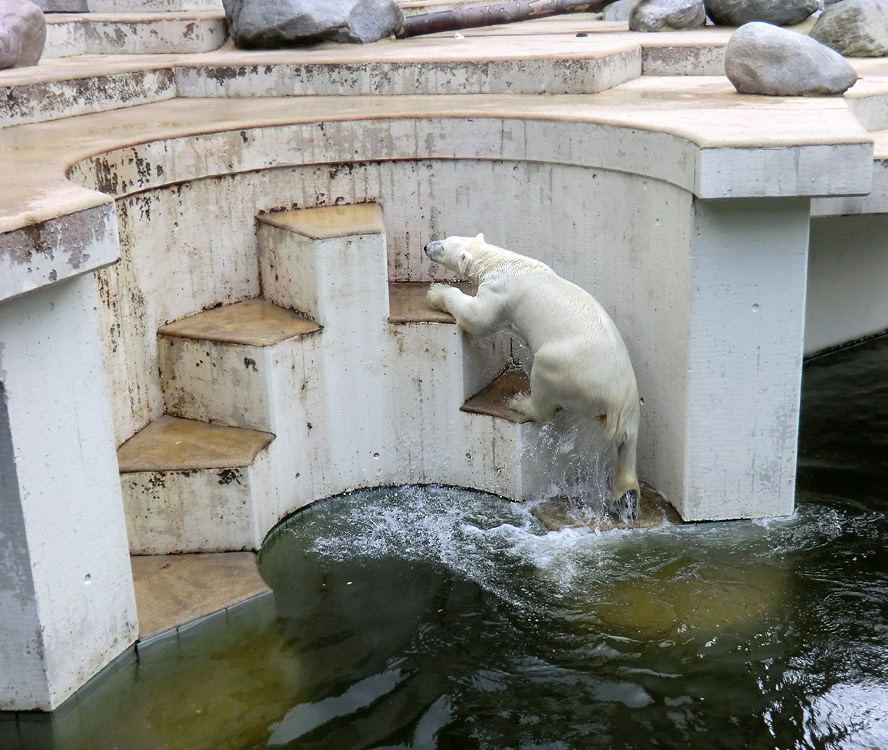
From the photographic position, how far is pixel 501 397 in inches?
266

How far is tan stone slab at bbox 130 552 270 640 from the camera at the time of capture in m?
5.36

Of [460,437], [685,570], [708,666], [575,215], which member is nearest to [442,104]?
[575,215]

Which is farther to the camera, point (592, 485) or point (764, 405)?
point (592, 485)

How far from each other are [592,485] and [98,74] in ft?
15.4

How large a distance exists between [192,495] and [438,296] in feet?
6.19

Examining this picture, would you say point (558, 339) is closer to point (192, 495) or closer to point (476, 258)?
point (476, 258)

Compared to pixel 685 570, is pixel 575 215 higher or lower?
higher

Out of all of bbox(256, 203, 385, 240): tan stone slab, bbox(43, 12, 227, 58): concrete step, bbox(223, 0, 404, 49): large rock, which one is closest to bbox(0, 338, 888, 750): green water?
bbox(256, 203, 385, 240): tan stone slab

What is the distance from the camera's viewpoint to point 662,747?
441 centimetres

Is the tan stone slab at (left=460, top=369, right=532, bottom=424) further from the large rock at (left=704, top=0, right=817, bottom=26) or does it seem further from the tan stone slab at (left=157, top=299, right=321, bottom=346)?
the large rock at (left=704, top=0, right=817, bottom=26)

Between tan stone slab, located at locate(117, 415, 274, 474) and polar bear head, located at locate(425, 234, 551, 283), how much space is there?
154cm

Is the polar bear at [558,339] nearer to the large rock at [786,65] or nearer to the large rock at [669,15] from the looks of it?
the large rock at [786,65]

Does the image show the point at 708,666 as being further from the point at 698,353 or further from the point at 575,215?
the point at 575,215

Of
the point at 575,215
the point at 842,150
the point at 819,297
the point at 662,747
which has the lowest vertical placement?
the point at 662,747
